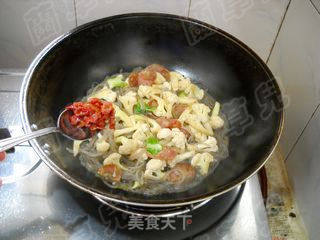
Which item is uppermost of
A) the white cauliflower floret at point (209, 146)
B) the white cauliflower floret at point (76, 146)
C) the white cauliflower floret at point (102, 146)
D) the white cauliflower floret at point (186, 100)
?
the white cauliflower floret at point (186, 100)

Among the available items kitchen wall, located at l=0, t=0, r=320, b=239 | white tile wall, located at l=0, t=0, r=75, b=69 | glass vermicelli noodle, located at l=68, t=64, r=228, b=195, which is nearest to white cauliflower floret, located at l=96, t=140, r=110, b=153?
glass vermicelli noodle, located at l=68, t=64, r=228, b=195

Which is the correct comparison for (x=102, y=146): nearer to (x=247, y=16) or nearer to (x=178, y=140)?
(x=178, y=140)

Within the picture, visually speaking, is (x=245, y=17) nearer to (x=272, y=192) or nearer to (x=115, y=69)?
(x=115, y=69)

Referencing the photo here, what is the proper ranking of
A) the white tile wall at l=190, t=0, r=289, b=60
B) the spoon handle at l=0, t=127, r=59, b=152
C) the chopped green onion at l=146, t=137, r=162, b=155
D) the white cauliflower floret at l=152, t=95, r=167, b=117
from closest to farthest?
1. the spoon handle at l=0, t=127, r=59, b=152
2. the chopped green onion at l=146, t=137, r=162, b=155
3. the white cauliflower floret at l=152, t=95, r=167, b=117
4. the white tile wall at l=190, t=0, r=289, b=60

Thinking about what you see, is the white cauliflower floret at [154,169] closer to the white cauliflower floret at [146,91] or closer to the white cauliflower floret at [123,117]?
the white cauliflower floret at [123,117]

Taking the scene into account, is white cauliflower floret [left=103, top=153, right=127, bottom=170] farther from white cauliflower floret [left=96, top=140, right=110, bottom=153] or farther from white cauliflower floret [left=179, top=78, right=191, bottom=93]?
white cauliflower floret [left=179, top=78, right=191, bottom=93]

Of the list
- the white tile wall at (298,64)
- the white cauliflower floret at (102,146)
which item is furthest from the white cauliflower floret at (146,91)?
the white tile wall at (298,64)

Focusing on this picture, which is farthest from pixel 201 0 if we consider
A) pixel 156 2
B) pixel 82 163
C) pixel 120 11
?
pixel 82 163
